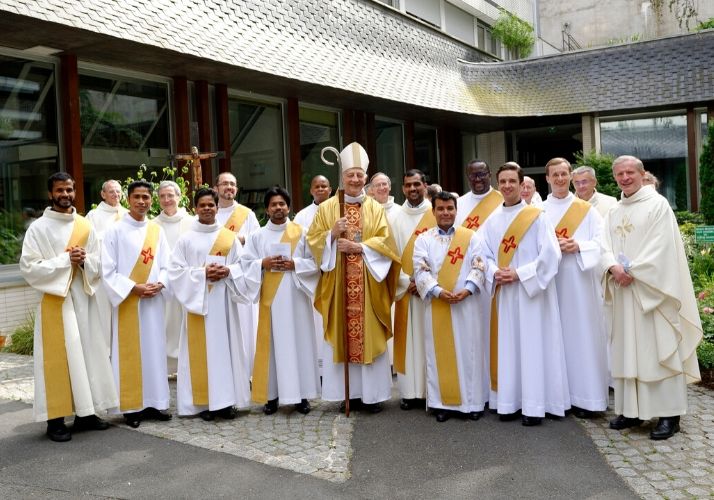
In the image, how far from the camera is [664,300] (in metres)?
5.42

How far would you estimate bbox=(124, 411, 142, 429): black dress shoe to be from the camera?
20.3 ft

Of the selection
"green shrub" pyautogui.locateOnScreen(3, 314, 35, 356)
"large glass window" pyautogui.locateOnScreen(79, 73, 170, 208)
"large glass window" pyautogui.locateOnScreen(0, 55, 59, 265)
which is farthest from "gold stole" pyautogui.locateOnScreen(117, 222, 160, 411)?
"large glass window" pyautogui.locateOnScreen(79, 73, 170, 208)

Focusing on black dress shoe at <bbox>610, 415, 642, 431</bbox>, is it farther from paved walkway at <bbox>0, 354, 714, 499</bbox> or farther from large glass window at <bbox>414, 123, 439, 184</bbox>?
large glass window at <bbox>414, 123, 439, 184</bbox>

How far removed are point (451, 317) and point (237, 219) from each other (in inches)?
122

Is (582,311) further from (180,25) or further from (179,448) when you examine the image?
(180,25)

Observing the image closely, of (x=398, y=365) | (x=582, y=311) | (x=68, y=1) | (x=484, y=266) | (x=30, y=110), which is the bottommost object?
(x=398, y=365)

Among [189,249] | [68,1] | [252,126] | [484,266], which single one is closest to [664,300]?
[484,266]

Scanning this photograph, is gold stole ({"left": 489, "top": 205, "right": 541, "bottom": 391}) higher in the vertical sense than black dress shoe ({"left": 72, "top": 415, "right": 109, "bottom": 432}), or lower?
higher

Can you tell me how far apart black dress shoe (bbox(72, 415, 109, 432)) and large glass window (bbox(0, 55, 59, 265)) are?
5545 millimetres

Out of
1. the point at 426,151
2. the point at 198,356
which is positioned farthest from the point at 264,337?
the point at 426,151

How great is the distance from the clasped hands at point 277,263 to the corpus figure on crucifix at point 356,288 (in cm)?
25

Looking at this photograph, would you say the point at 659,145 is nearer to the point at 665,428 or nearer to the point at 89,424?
the point at 665,428

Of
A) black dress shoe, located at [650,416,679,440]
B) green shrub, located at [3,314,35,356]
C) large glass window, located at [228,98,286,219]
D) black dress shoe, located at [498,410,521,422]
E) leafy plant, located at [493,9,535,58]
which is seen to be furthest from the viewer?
leafy plant, located at [493,9,535,58]

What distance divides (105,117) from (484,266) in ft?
28.2
